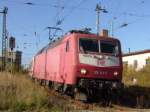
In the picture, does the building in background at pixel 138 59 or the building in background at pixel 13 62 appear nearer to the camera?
the building in background at pixel 13 62

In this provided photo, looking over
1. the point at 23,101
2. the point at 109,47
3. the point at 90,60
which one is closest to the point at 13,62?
the point at 109,47

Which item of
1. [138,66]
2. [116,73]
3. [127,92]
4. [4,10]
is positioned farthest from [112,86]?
[138,66]

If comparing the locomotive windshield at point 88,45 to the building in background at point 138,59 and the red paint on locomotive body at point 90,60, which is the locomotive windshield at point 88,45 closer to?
the red paint on locomotive body at point 90,60

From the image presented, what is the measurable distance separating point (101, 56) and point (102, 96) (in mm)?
2367

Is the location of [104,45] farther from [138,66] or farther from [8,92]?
[138,66]

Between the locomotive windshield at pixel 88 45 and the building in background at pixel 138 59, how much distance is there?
3286 cm

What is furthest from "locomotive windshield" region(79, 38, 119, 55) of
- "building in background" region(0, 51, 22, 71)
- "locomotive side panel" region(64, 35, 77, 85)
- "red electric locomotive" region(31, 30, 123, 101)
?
"building in background" region(0, 51, 22, 71)

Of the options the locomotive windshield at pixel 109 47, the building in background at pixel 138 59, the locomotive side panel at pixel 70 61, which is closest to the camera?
the locomotive side panel at pixel 70 61

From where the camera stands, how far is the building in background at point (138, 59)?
53453mm

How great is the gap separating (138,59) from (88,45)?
38.0m

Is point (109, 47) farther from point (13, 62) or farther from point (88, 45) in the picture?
point (13, 62)

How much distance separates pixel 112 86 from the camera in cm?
1864

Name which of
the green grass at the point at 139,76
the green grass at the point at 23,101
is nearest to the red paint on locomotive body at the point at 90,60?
the green grass at the point at 23,101

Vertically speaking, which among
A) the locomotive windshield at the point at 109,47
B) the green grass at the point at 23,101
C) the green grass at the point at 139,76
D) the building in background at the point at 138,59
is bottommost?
the green grass at the point at 23,101
